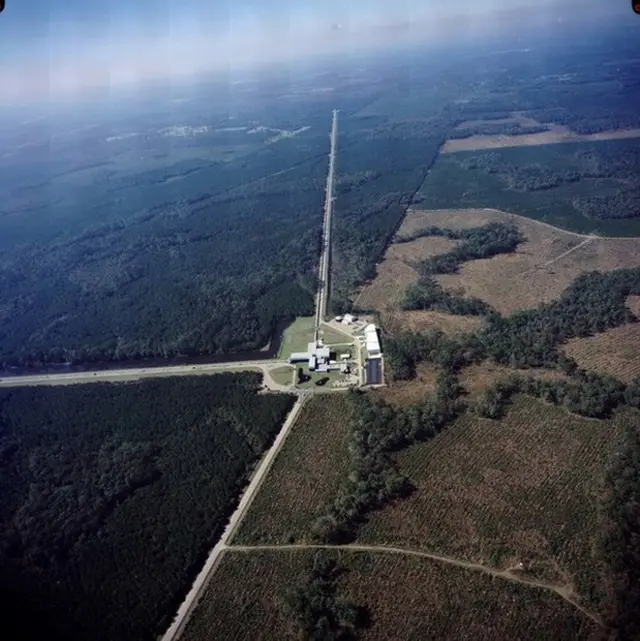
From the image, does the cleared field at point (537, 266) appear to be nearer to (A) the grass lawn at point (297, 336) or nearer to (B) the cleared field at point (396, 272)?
(B) the cleared field at point (396, 272)

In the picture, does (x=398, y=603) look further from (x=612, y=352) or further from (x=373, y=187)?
(x=373, y=187)

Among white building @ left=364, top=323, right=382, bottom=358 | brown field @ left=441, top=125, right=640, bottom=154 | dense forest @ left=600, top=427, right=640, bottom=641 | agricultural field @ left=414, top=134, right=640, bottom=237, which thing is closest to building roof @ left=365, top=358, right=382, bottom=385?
white building @ left=364, top=323, right=382, bottom=358

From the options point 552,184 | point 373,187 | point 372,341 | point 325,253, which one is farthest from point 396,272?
Answer: point 552,184

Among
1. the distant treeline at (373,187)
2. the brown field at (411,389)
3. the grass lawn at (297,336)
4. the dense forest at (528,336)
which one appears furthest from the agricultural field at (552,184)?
the brown field at (411,389)

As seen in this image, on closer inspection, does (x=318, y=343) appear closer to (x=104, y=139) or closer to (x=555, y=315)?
(x=555, y=315)

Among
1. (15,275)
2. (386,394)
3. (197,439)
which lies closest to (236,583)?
(197,439)

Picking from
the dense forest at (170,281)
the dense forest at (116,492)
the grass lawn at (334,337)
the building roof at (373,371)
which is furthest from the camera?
the dense forest at (170,281)
